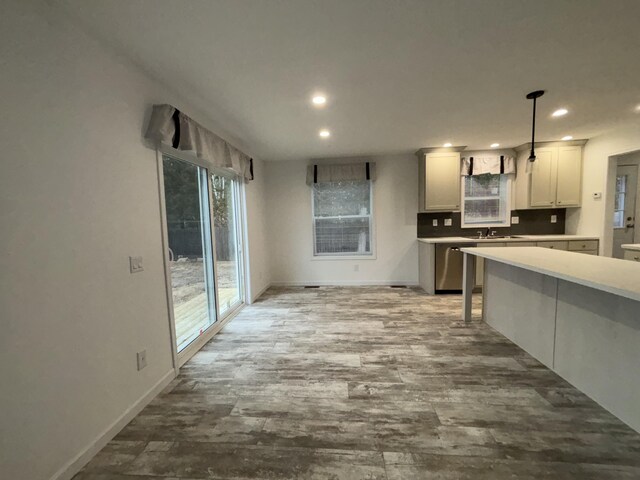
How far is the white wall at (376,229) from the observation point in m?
4.82

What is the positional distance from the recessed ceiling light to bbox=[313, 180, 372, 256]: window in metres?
2.43

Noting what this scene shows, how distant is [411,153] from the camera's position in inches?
185

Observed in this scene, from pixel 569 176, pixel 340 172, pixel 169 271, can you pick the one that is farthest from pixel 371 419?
pixel 569 176

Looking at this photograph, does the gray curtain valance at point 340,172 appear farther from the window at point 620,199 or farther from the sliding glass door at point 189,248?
the window at point 620,199

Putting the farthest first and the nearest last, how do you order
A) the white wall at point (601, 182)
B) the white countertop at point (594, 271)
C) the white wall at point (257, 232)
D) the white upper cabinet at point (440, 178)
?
the white upper cabinet at point (440, 178), the white wall at point (257, 232), the white wall at point (601, 182), the white countertop at point (594, 271)

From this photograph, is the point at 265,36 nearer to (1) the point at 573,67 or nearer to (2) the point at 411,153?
(1) the point at 573,67

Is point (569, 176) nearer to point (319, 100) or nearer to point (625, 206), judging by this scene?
point (625, 206)

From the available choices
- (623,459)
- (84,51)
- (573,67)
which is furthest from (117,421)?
(573,67)

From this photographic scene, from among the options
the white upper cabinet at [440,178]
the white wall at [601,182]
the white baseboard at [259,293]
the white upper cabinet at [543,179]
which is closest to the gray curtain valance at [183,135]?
the white baseboard at [259,293]

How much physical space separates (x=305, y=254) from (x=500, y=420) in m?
3.81

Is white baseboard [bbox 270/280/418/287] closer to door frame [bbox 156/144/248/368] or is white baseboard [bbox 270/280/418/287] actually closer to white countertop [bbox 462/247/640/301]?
door frame [bbox 156/144/248/368]

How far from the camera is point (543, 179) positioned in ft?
14.1

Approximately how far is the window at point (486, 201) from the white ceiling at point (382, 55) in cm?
161

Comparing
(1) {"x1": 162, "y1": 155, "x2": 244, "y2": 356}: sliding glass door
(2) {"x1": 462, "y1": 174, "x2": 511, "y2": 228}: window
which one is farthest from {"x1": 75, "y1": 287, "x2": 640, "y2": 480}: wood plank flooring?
(2) {"x1": 462, "y1": 174, "x2": 511, "y2": 228}: window
